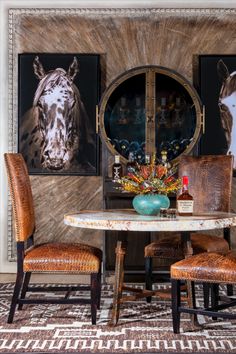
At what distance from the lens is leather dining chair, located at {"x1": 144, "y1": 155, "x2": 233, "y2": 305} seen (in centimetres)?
397

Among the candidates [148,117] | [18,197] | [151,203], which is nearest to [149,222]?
[151,203]

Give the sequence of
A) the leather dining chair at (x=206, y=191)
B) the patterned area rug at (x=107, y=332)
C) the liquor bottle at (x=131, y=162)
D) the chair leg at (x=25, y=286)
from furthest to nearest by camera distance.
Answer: the liquor bottle at (x=131, y=162), the leather dining chair at (x=206, y=191), the chair leg at (x=25, y=286), the patterned area rug at (x=107, y=332)

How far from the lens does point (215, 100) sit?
5246 mm

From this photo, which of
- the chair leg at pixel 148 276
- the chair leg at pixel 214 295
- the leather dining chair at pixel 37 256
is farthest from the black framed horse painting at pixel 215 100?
the leather dining chair at pixel 37 256

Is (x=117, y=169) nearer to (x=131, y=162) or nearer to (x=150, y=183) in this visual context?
(x=131, y=162)

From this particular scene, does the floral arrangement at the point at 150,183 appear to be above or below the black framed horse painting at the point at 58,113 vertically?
below

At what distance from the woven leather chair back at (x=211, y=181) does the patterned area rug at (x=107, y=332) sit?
73cm

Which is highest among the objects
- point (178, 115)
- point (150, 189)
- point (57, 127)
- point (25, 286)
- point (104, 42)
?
point (104, 42)

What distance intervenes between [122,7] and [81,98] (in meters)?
0.82

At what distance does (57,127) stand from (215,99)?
132 centimetres

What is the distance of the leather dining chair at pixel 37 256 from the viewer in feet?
11.4

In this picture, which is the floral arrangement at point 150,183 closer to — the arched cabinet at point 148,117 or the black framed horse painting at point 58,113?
the arched cabinet at point 148,117

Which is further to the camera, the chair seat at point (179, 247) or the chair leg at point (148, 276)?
the chair leg at point (148, 276)

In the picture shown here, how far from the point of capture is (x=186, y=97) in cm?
518
